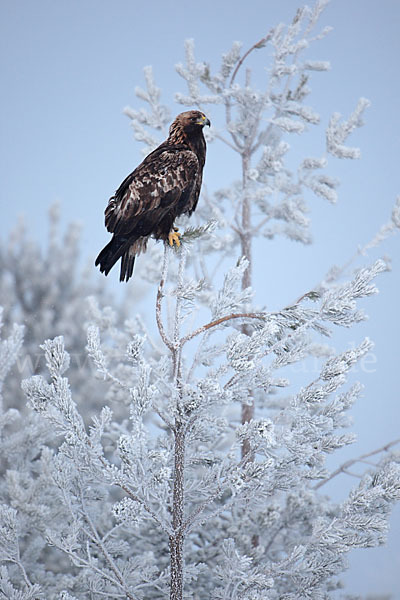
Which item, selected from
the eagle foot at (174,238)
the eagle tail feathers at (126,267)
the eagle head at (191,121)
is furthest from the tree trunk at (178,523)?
the eagle head at (191,121)

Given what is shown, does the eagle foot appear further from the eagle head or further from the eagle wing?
the eagle head

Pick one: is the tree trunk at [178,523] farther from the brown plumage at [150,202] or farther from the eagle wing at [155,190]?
the eagle wing at [155,190]

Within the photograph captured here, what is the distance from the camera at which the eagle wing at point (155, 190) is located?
2.86 m

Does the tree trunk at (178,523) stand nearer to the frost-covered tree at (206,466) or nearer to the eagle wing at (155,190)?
the frost-covered tree at (206,466)

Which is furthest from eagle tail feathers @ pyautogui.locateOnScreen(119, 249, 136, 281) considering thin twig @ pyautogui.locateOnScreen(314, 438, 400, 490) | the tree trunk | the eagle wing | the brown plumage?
thin twig @ pyautogui.locateOnScreen(314, 438, 400, 490)

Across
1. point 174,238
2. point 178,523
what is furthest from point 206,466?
point 174,238

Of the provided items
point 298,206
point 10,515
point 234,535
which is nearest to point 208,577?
point 234,535

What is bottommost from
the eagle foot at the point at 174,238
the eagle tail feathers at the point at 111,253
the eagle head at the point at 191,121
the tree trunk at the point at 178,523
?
the tree trunk at the point at 178,523

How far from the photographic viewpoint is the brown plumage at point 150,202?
2.83 m

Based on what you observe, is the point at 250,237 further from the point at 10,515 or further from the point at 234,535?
the point at 10,515

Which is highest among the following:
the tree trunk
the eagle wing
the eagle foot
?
the eagle wing

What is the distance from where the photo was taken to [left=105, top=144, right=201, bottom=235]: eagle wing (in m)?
2.86

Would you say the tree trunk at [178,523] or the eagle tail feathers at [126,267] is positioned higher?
the eagle tail feathers at [126,267]

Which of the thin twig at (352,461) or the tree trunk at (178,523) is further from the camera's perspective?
the thin twig at (352,461)
